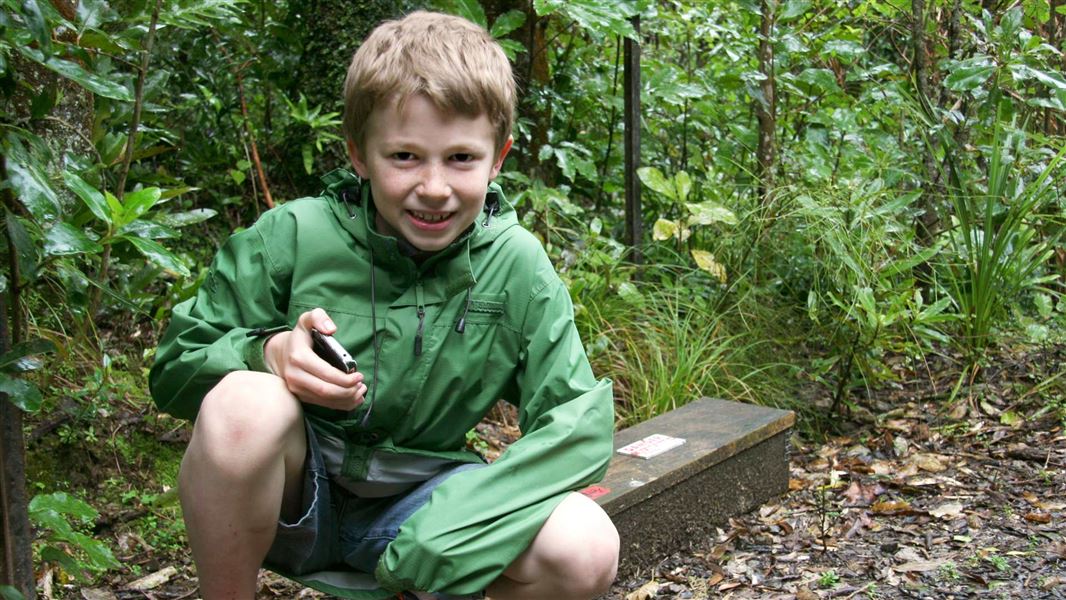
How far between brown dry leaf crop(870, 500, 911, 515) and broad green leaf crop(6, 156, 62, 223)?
2397mm

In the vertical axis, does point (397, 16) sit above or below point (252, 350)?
above

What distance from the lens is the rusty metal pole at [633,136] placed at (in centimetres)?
425

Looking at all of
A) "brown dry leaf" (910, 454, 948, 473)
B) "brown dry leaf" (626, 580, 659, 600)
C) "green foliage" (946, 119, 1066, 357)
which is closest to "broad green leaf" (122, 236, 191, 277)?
"brown dry leaf" (626, 580, 659, 600)

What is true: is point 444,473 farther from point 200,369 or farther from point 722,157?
point 722,157

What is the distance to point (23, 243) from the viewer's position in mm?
1698

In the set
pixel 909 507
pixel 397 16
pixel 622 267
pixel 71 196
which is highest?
pixel 397 16

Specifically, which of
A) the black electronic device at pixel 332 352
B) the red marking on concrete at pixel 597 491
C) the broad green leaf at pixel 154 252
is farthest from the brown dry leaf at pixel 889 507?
the broad green leaf at pixel 154 252

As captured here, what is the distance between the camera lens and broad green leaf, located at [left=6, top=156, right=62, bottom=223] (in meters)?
1.65

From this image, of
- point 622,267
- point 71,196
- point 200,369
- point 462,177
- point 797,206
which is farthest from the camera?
point 622,267

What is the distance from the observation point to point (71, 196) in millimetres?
2131

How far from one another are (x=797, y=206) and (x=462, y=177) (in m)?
2.34

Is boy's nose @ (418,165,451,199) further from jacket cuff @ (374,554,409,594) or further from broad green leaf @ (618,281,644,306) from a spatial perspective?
broad green leaf @ (618,281,644,306)

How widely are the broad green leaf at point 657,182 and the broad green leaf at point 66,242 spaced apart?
9.27 ft

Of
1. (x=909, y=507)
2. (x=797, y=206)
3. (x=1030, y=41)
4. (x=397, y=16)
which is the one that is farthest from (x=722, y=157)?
(x=909, y=507)
